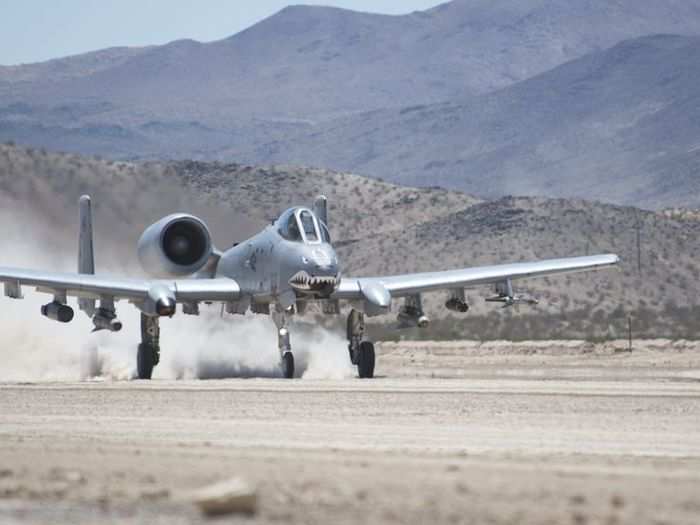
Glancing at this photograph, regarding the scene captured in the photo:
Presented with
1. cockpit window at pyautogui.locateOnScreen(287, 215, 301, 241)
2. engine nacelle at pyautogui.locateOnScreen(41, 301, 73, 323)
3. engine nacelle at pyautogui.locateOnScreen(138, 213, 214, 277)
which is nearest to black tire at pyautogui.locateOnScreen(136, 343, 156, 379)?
engine nacelle at pyautogui.locateOnScreen(41, 301, 73, 323)

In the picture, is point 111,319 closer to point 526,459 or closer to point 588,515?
point 526,459

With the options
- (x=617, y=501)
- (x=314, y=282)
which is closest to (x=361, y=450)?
(x=617, y=501)

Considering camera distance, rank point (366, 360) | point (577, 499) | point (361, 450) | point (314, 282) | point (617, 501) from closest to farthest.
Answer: point (617, 501), point (577, 499), point (361, 450), point (314, 282), point (366, 360)

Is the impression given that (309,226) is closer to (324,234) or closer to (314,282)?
(324,234)

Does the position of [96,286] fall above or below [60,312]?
above

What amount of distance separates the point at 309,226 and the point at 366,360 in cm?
302

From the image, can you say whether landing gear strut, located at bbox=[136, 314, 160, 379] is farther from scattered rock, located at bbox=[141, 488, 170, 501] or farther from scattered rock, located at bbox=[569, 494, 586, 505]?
scattered rock, located at bbox=[569, 494, 586, 505]

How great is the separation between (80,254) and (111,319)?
7.02 metres

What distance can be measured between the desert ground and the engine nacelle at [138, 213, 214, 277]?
6941 millimetres

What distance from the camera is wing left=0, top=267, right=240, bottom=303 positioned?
111 feet

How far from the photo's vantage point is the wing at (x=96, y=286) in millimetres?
33969

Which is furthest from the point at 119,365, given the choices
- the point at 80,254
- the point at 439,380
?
the point at 439,380

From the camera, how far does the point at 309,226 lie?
34.1m

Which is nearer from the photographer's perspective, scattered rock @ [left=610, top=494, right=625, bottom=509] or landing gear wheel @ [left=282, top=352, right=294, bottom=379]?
scattered rock @ [left=610, top=494, right=625, bottom=509]
